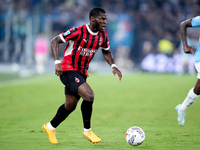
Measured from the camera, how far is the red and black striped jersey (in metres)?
6.25

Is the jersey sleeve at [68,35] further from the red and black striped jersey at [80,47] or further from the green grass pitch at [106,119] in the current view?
the green grass pitch at [106,119]

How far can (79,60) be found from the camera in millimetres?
6328

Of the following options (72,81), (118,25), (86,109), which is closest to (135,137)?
(86,109)

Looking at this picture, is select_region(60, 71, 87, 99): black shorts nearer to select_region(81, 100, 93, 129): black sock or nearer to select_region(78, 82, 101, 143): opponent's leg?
select_region(78, 82, 101, 143): opponent's leg

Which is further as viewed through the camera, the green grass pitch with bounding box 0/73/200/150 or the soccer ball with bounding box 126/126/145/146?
the green grass pitch with bounding box 0/73/200/150

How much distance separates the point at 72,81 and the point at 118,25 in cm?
1974

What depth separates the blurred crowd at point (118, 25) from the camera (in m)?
24.6

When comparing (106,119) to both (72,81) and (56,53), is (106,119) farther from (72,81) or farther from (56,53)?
(56,53)

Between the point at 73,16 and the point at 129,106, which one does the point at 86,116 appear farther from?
the point at 73,16

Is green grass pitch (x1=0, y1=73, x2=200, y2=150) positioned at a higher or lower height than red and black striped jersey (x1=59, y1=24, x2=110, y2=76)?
lower

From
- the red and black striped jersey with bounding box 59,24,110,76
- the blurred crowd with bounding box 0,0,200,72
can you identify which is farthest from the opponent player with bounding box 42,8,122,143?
the blurred crowd with bounding box 0,0,200,72

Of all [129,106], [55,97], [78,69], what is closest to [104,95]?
[55,97]

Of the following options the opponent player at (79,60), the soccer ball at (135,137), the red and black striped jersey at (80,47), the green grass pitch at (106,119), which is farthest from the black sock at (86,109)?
the soccer ball at (135,137)

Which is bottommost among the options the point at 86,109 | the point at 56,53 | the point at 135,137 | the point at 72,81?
the point at 135,137
